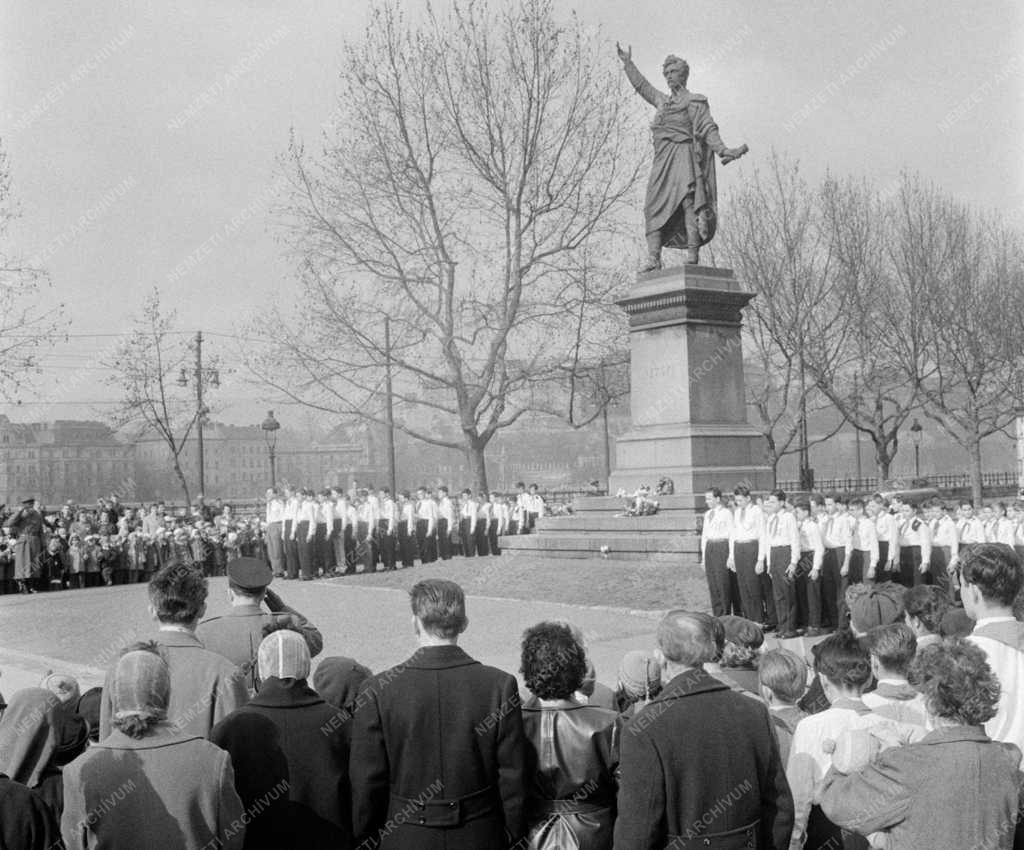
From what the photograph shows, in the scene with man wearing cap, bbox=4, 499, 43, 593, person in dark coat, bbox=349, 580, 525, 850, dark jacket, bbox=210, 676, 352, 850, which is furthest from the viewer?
man wearing cap, bbox=4, 499, 43, 593

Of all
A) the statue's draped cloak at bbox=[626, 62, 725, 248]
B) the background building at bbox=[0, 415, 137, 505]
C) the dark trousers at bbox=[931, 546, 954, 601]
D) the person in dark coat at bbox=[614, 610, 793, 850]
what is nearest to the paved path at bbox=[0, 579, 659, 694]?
the dark trousers at bbox=[931, 546, 954, 601]

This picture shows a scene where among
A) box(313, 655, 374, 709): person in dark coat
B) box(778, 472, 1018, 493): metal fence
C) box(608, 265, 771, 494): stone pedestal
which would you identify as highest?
box(608, 265, 771, 494): stone pedestal

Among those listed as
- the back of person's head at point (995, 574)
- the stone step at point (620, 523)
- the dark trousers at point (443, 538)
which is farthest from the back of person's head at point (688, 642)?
the dark trousers at point (443, 538)

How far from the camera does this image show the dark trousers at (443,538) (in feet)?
87.9

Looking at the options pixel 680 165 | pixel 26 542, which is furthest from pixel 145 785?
pixel 26 542

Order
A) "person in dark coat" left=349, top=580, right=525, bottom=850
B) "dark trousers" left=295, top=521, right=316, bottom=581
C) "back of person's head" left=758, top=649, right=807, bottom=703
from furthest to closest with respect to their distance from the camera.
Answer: "dark trousers" left=295, top=521, right=316, bottom=581 < "back of person's head" left=758, top=649, right=807, bottom=703 < "person in dark coat" left=349, top=580, right=525, bottom=850

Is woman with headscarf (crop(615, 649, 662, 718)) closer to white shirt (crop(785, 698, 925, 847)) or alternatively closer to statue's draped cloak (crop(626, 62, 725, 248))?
white shirt (crop(785, 698, 925, 847))

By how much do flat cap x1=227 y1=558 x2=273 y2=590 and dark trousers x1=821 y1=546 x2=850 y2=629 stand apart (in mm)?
10245

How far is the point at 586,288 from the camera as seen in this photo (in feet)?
110

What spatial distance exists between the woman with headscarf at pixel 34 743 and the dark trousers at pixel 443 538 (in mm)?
22341

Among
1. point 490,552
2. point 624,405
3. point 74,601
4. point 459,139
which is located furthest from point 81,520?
point 624,405

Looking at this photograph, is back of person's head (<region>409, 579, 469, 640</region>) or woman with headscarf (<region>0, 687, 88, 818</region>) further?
back of person's head (<region>409, 579, 469, 640</region>)

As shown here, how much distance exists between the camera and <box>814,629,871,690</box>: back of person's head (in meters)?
4.61

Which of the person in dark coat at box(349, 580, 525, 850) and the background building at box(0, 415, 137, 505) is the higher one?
the background building at box(0, 415, 137, 505)
